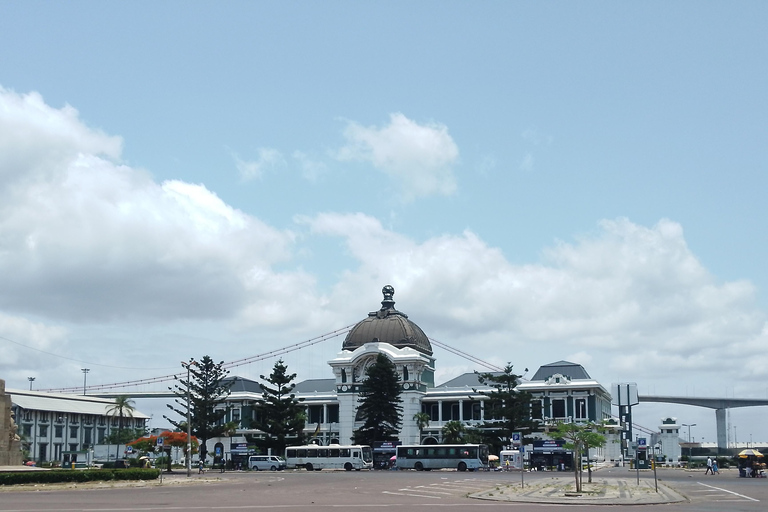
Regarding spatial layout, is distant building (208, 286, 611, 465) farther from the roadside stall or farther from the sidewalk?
the sidewalk

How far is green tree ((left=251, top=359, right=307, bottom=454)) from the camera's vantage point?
321 ft

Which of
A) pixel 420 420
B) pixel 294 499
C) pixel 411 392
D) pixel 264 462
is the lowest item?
pixel 264 462

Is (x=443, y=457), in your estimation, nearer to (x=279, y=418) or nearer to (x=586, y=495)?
(x=279, y=418)

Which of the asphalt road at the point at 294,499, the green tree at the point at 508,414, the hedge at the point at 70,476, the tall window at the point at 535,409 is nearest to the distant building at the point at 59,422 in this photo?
the green tree at the point at 508,414

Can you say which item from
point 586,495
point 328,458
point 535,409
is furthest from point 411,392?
point 586,495

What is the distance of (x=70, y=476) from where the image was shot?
147 feet

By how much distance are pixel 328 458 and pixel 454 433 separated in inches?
950

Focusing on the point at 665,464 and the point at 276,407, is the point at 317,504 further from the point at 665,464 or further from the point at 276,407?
the point at 665,464

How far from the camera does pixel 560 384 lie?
114812mm

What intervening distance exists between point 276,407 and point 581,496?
2596 inches

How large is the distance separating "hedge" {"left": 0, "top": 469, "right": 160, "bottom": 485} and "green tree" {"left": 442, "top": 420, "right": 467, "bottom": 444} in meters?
58.6

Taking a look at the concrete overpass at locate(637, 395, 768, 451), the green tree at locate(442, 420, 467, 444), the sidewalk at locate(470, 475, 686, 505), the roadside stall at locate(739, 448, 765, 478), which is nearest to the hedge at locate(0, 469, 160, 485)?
the sidewalk at locate(470, 475, 686, 505)

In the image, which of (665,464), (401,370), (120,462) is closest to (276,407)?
(401,370)

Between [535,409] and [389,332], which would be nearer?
[535,409]
